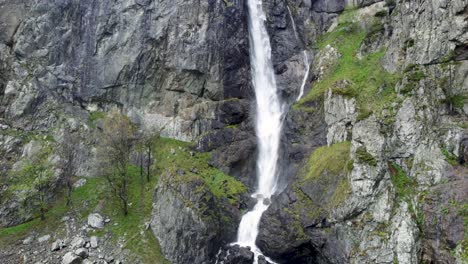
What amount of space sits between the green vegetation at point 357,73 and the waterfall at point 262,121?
348cm

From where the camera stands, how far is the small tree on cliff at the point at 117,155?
29.1 m

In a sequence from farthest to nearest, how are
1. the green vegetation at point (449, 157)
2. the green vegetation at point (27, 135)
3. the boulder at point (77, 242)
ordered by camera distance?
the green vegetation at point (27, 135), the boulder at point (77, 242), the green vegetation at point (449, 157)

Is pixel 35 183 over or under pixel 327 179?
under

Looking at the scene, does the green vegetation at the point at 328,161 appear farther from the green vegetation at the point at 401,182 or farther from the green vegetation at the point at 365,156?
the green vegetation at the point at 401,182

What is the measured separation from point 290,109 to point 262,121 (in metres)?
2.95

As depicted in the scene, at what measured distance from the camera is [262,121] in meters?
34.8

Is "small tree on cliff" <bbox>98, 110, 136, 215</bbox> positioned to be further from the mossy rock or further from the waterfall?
the mossy rock

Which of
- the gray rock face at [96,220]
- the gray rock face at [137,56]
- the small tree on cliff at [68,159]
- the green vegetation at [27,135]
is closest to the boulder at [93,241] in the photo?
the gray rock face at [96,220]

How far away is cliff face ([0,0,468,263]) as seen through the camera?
21953 millimetres

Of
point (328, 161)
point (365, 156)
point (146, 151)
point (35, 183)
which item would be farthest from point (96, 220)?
point (365, 156)

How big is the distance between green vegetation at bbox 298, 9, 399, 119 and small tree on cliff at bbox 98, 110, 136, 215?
1507 cm

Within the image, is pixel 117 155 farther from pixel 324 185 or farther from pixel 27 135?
pixel 324 185

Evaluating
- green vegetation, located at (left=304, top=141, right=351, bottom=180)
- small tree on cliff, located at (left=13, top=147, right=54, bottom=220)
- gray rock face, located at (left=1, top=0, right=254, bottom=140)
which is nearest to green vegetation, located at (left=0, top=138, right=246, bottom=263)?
small tree on cliff, located at (left=13, top=147, right=54, bottom=220)

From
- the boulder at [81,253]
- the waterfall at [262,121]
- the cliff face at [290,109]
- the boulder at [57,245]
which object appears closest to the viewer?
the cliff face at [290,109]
